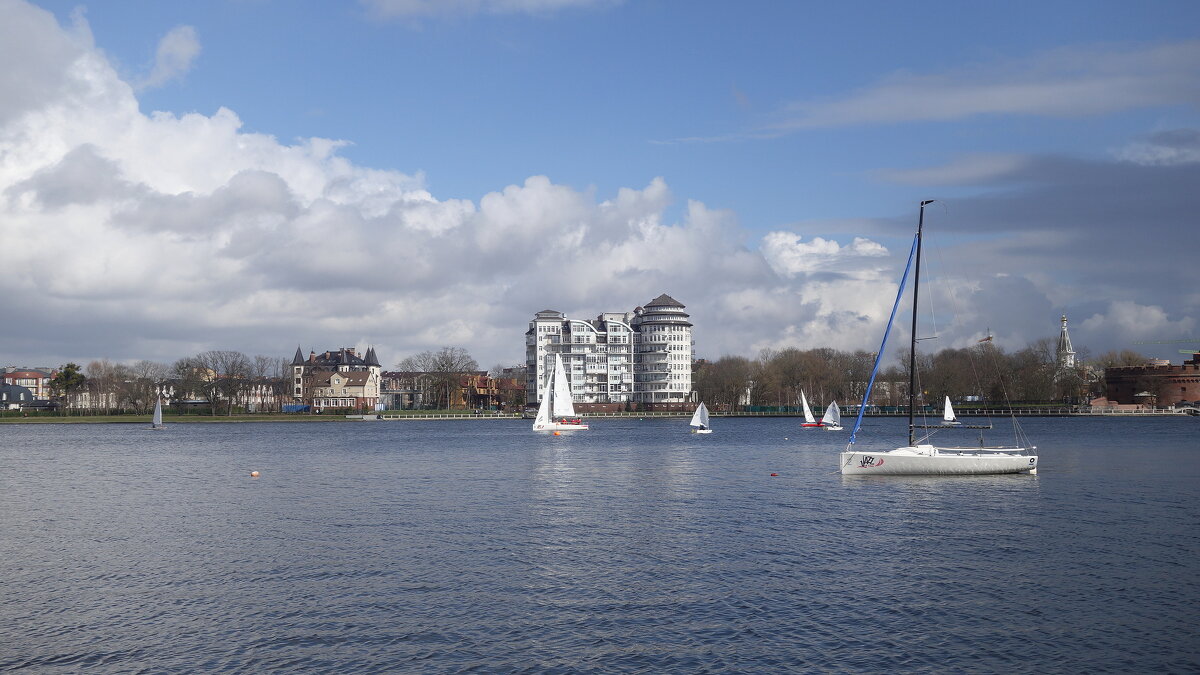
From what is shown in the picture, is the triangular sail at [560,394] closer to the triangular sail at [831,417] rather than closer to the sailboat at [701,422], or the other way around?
the sailboat at [701,422]

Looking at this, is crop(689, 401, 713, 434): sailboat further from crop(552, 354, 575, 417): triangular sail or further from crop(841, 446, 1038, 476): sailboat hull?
crop(841, 446, 1038, 476): sailboat hull

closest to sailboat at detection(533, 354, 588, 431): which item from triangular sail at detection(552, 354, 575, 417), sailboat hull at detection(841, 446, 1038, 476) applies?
triangular sail at detection(552, 354, 575, 417)

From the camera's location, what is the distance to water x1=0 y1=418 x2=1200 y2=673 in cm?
2097

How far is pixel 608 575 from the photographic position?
2873 cm

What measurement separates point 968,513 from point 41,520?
38.5 meters

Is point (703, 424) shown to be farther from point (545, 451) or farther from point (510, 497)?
point (510, 497)

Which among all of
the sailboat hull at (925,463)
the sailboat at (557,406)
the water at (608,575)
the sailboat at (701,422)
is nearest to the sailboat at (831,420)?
the sailboat at (701,422)

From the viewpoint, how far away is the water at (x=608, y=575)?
20969 mm

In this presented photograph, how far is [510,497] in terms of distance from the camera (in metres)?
48.8

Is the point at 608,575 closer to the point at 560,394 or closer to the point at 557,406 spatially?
the point at 560,394

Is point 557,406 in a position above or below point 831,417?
above

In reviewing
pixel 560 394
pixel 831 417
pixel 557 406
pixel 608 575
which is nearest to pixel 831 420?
pixel 831 417

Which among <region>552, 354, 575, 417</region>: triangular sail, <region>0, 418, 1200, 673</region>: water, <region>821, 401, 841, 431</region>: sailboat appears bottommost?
<region>0, 418, 1200, 673</region>: water

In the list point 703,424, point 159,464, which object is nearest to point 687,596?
point 159,464
